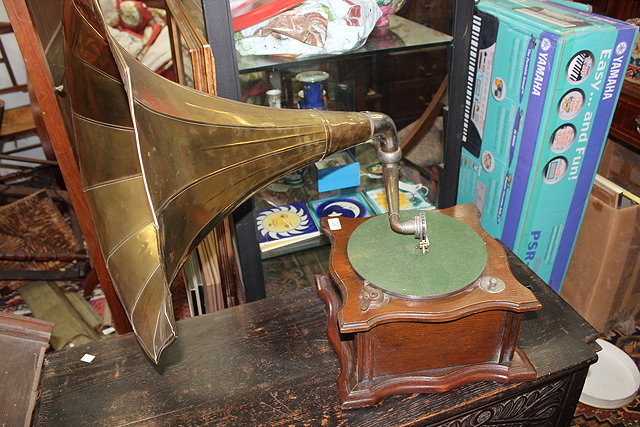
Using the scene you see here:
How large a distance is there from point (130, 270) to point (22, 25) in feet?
2.09

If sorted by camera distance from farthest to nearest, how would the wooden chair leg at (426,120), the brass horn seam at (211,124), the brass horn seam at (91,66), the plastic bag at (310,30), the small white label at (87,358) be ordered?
the wooden chair leg at (426,120), the plastic bag at (310,30), the small white label at (87,358), the brass horn seam at (91,66), the brass horn seam at (211,124)

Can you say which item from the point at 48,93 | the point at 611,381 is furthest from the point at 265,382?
the point at 611,381

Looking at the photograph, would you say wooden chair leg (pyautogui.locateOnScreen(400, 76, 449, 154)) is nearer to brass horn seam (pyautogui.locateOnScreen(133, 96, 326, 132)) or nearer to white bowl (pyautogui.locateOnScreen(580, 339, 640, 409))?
brass horn seam (pyautogui.locateOnScreen(133, 96, 326, 132))

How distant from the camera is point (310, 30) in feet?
4.39

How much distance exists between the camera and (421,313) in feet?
3.30

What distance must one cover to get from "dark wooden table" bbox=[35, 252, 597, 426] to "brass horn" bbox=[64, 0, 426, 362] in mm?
361

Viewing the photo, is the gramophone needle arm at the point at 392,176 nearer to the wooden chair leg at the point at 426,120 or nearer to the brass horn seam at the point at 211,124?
the brass horn seam at the point at 211,124

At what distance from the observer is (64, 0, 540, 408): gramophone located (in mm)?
858

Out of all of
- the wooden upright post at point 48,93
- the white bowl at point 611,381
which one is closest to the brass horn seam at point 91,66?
the wooden upright post at point 48,93

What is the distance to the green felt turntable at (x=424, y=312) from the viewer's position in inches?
40.3

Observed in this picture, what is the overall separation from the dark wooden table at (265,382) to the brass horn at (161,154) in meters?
0.36

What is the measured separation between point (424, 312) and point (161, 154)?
57 cm


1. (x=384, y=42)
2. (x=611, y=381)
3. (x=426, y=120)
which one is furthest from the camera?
(x=611, y=381)

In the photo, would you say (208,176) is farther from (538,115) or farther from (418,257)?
(538,115)
